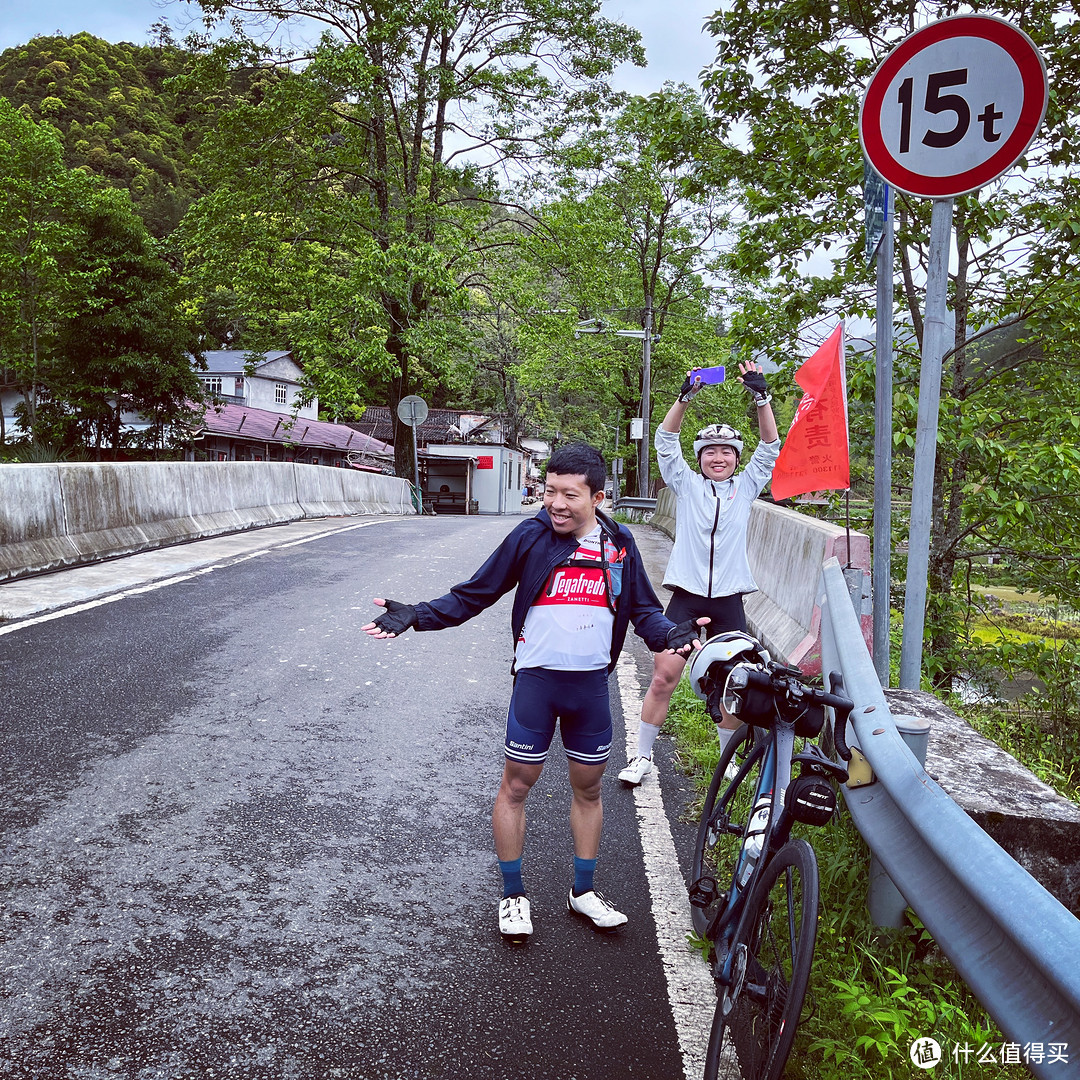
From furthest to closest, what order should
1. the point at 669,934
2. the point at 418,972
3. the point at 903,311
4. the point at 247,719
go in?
1. the point at 903,311
2. the point at 247,719
3. the point at 669,934
4. the point at 418,972

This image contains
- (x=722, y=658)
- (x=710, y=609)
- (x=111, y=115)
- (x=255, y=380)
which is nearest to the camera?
(x=722, y=658)

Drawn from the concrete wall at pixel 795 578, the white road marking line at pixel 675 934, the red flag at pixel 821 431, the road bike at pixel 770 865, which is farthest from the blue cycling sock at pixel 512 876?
the red flag at pixel 821 431

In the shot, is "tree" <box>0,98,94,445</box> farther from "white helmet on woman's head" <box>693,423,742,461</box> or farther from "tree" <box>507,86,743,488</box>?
"white helmet on woman's head" <box>693,423,742,461</box>

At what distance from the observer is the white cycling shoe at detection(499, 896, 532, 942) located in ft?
10.7

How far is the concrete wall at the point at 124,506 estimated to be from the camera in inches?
348

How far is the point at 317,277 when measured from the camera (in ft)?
81.5

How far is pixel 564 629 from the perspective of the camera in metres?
3.39

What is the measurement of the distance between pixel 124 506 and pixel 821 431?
9328mm

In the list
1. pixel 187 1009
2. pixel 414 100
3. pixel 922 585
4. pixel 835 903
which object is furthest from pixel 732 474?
pixel 414 100

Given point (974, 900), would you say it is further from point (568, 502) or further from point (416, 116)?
point (416, 116)

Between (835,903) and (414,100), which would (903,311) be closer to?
(835,903)

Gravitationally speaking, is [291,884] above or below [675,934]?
above

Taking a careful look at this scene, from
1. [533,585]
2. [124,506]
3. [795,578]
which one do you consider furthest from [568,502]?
[124,506]

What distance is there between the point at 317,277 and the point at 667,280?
57.7ft
